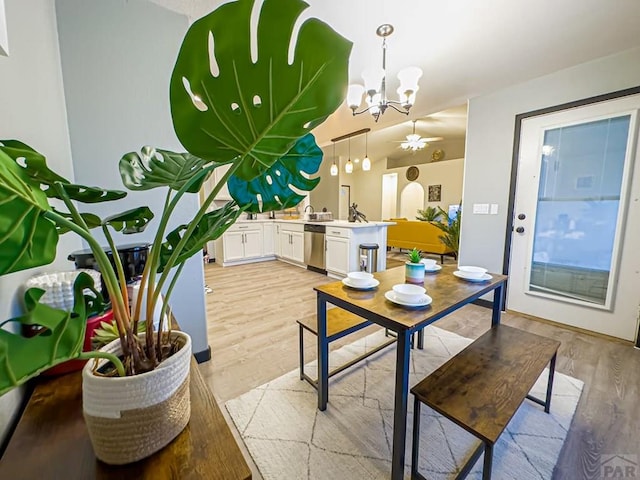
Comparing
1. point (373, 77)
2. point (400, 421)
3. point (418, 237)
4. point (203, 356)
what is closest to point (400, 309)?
point (400, 421)

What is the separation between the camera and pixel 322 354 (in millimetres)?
1410

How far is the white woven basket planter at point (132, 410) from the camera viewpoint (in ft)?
1.47

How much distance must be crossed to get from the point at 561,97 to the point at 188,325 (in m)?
3.60

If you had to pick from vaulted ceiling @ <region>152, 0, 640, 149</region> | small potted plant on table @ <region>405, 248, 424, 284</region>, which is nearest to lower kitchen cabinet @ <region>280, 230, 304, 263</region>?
vaulted ceiling @ <region>152, 0, 640, 149</region>

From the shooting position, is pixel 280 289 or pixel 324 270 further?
pixel 324 270

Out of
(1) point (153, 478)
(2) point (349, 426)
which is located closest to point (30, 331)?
(1) point (153, 478)

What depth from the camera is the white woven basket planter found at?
448mm

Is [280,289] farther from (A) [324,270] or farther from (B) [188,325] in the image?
(B) [188,325]

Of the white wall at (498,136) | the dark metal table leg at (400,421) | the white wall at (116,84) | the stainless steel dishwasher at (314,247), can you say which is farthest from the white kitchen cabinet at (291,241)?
the dark metal table leg at (400,421)

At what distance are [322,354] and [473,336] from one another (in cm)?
158

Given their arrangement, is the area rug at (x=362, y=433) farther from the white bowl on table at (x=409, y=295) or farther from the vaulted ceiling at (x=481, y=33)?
the vaulted ceiling at (x=481, y=33)

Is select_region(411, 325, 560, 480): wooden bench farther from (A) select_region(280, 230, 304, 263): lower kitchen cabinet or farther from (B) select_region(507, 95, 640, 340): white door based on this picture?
(A) select_region(280, 230, 304, 263): lower kitchen cabinet

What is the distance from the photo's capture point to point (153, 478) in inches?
18.2

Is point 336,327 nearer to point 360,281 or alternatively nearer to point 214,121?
point 360,281
